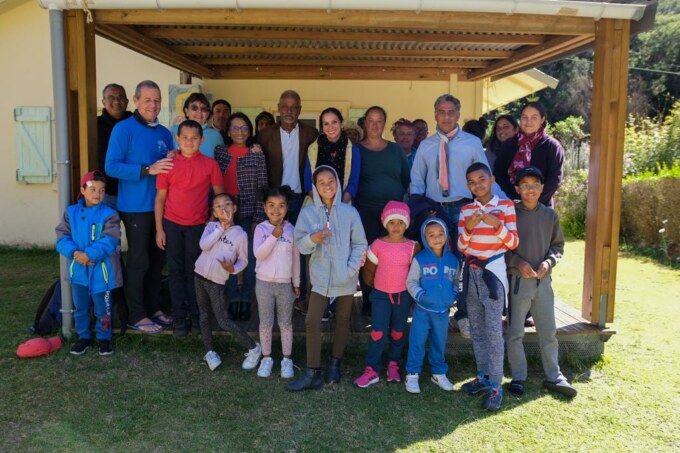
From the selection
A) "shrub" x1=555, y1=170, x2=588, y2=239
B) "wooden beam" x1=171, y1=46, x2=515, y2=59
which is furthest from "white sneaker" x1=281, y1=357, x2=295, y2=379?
"shrub" x1=555, y1=170, x2=588, y2=239

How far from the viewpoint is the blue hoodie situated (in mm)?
3549

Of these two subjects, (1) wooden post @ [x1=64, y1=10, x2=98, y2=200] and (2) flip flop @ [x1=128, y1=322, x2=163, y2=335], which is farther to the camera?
(2) flip flop @ [x1=128, y1=322, x2=163, y2=335]

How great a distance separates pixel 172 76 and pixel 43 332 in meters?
5.07

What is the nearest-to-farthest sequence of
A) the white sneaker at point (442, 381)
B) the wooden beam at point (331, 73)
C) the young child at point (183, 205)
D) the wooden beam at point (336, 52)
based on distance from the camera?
the white sneaker at point (442, 381)
the young child at point (183, 205)
the wooden beam at point (336, 52)
the wooden beam at point (331, 73)

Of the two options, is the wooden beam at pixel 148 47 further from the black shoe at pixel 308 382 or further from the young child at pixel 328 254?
the black shoe at pixel 308 382

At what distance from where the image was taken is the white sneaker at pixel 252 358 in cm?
388

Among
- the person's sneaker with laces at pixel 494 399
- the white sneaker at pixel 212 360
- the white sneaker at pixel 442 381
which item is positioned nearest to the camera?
the person's sneaker with laces at pixel 494 399

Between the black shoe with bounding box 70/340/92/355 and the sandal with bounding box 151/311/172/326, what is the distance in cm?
55

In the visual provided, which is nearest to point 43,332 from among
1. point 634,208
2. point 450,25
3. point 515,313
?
point 515,313

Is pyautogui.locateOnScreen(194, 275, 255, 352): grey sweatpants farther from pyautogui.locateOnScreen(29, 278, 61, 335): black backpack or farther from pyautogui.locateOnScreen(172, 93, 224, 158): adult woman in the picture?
pyautogui.locateOnScreen(29, 278, 61, 335): black backpack

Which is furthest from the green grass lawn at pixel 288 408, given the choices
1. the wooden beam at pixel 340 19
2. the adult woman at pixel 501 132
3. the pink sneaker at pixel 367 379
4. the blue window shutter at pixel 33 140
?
the blue window shutter at pixel 33 140

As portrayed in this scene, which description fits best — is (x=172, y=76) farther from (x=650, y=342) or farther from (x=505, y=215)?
(x=650, y=342)

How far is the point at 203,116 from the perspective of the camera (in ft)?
14.6

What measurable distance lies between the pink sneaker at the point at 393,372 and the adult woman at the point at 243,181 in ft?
4.68
